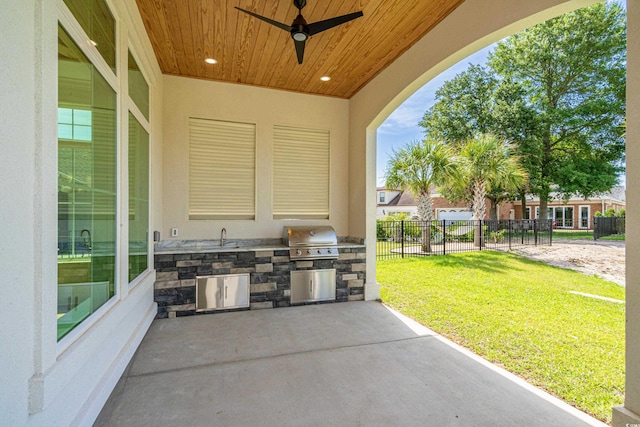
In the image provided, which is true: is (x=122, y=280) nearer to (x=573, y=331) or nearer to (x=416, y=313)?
(x=416, y=313)

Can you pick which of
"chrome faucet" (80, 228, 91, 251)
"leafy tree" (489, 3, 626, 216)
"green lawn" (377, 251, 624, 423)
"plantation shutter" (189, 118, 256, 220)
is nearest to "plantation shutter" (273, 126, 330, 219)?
"plantation shutter" (189, 118, 256, 220)

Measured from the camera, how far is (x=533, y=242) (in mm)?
9578

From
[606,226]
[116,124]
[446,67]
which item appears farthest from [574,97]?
[116,124]

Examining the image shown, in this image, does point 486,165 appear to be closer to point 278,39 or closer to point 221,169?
point 278,39

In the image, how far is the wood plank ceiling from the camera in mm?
2742

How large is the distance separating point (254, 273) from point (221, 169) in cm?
166

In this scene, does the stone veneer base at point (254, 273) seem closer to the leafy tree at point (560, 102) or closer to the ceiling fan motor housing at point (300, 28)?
the ceiling fan motor housing at point (300, 28)

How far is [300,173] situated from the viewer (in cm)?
479

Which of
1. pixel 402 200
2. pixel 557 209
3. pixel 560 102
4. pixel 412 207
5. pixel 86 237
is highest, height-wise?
pixel 560 102

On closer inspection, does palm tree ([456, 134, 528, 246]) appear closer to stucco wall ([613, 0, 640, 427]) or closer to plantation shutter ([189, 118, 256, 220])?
plantation shutter ([189, 118, 256, 220])

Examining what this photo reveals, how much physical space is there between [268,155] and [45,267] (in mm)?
3538

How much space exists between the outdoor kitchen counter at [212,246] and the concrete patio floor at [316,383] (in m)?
0.93

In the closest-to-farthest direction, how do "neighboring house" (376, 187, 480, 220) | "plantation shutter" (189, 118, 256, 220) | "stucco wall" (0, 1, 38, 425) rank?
"stucco wall" (0, 1, 38, 425), "plantation shutter" (189, 118, 256, 220), "neighboring house" (376, 187, 480, 220)

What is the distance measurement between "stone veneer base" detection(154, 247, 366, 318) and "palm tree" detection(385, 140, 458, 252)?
15.0 ft
